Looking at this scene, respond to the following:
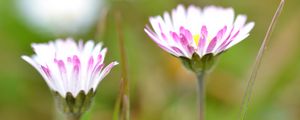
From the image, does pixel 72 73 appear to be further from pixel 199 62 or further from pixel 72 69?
pixel 199 62

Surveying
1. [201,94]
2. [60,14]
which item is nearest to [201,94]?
[201,94]

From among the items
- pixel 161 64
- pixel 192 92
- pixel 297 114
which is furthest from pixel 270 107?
pixel 161 64

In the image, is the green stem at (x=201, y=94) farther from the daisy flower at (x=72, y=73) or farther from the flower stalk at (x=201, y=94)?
the daisy flower at (x=72, y=73)

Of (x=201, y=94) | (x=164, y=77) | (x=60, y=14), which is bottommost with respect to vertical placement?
(x=201, y=94)

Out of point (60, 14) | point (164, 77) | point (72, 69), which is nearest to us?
point (72, 69)

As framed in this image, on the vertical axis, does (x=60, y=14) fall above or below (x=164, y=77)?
above

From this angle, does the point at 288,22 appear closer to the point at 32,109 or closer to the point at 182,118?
the point at 182,118

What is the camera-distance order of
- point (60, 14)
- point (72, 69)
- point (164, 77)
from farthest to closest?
point (60, 14) < point (164, 77) < point (72, 69)
